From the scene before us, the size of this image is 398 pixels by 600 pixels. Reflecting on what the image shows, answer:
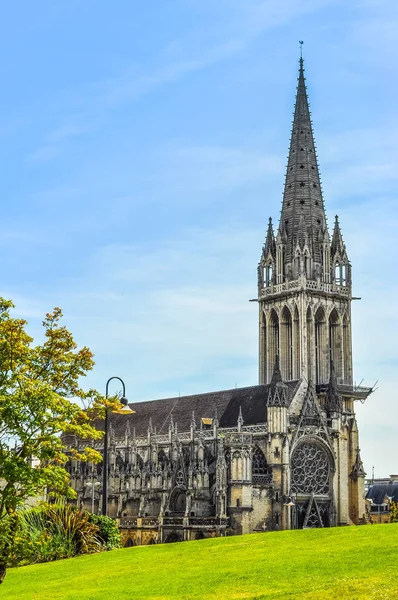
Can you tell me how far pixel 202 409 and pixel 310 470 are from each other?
532 inches

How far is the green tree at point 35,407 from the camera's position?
31.1 m

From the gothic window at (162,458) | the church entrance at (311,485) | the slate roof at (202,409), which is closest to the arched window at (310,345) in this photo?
the slate roof at (202,409)

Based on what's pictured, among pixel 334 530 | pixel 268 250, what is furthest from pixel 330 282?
pixel 334 530

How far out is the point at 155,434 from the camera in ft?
305

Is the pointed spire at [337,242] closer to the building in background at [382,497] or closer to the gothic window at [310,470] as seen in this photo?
the gothic window at [310,470]

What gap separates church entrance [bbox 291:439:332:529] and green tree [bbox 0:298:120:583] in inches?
2035

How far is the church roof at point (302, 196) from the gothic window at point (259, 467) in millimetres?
25397

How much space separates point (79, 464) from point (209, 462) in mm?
17854

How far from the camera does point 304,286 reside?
9881 cm

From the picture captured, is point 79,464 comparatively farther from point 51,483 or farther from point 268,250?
point 51,483

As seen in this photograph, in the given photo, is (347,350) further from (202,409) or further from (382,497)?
(382,497)

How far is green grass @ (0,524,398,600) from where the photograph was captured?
24797 millimetres

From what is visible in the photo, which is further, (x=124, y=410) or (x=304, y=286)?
(x=304, y=286)

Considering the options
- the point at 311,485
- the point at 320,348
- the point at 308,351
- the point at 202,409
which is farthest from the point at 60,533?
the point at 320,348
